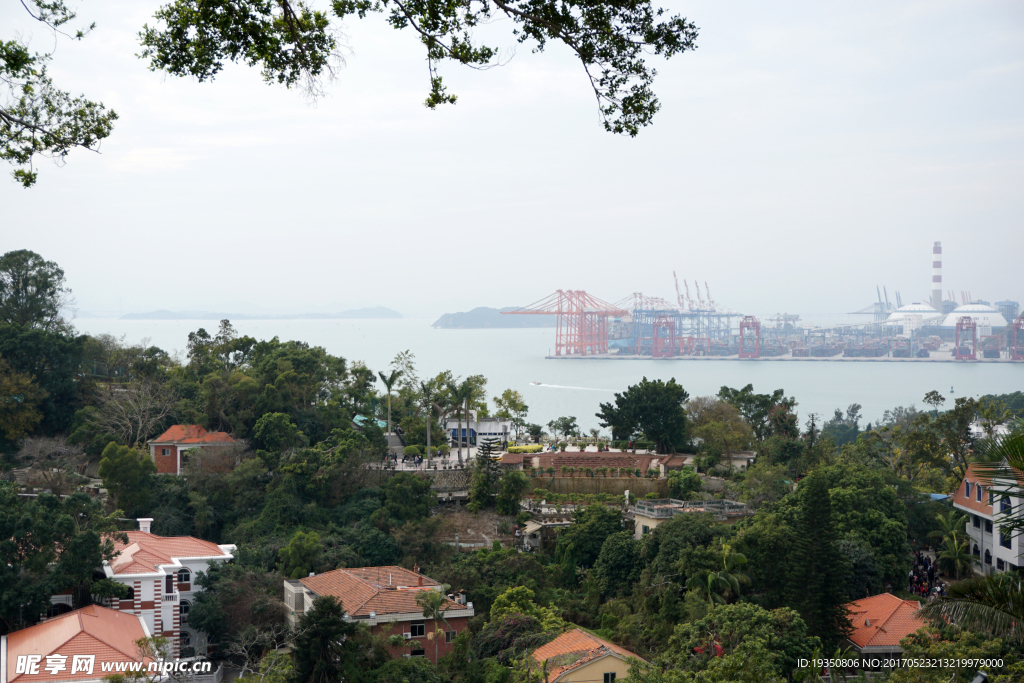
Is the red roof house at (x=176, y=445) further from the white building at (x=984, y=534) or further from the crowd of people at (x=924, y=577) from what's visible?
the white building at (x=984, y=534)

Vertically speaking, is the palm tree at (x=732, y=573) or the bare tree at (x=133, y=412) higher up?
the bare tree at (x=133, y=412)

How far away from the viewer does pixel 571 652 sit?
1182cm

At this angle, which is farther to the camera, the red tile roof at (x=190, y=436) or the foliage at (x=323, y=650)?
the red tile roof at (x=190, y=436)

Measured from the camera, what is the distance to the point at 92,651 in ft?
33.5

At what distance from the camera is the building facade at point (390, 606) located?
13.9 m

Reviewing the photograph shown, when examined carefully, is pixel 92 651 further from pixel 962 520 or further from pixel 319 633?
pixel 962 520

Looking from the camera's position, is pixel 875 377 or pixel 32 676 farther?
pixel 875 377

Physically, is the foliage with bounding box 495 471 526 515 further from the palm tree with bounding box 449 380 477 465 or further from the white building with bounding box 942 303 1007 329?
the white building with bounding box 942 303 1007 329

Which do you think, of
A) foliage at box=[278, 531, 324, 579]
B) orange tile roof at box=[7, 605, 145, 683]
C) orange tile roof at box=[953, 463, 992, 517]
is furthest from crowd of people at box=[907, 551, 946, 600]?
orange tile roof at box=[7, 605, 145, 683]

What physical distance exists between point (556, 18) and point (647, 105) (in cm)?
80

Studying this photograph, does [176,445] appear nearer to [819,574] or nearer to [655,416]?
[655,416]

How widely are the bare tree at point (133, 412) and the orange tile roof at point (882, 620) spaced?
53.4 ft

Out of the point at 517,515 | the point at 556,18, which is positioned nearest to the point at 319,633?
the point at 517,515

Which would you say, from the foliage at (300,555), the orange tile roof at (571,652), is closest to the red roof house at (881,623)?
the orange tile roof at (571,652)
